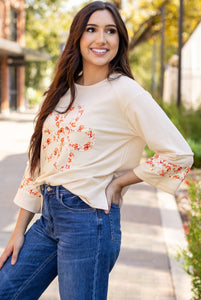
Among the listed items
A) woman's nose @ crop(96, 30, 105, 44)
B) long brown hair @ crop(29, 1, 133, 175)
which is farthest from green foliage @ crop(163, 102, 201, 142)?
woman's nose @ crop(96, 30, 105, 44)

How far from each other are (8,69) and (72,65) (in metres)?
26.8

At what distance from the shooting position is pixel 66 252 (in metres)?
2.06

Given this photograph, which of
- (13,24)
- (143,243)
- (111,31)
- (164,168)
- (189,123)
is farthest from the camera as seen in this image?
(13,24)

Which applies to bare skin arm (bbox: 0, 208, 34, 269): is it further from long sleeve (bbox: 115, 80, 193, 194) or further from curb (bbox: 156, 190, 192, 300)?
curb (bbox: 156, 190, 192, 300)

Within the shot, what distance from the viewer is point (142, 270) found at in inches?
179

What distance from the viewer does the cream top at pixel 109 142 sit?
2.12 meters

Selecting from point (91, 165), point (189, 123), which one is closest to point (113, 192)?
point (91, 165)

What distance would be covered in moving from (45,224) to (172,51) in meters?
56.2

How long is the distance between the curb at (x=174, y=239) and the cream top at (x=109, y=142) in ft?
5.19

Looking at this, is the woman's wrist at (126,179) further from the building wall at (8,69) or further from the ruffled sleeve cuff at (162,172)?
the building wall at (8,69)

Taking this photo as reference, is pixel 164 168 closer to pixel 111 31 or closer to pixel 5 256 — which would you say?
pixel 111 31

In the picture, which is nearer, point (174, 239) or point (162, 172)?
point (162, 172)

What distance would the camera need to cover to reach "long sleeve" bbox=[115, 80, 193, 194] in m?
2.12

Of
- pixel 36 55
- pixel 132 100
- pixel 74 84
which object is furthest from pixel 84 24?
pixel 36 55
